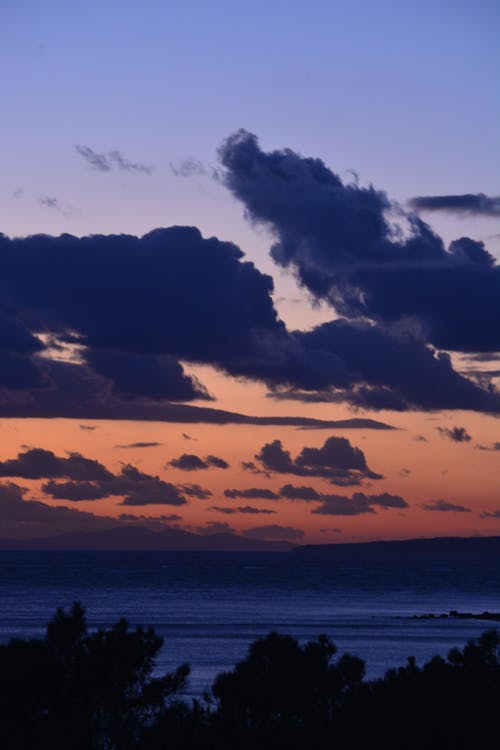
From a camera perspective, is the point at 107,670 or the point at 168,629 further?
the point at 168,629

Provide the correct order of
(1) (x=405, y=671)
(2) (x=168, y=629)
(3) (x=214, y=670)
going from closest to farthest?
(1) (x=405, y=671), (3) (x=214, y=670), (2) (x=168, y=629)

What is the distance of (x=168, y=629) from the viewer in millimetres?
133250

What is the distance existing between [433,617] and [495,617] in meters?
7.79

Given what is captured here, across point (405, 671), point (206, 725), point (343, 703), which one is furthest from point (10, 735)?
point (405, 671)

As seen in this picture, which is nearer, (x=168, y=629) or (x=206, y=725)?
(x=206, y=725)

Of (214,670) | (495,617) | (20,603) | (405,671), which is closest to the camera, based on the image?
(405,671)

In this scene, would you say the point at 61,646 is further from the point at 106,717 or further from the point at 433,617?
the point at 433,617

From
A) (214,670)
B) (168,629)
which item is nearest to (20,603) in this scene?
(168,629)

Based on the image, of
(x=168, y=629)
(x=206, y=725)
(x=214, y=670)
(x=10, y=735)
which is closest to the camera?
(x=10, y=735)

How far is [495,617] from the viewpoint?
150 m

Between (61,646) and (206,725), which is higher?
(61,646)

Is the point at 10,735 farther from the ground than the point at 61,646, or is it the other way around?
the point at 61,646

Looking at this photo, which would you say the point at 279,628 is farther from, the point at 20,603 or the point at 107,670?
the point at 107,670

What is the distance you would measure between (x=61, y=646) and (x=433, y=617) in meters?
114
